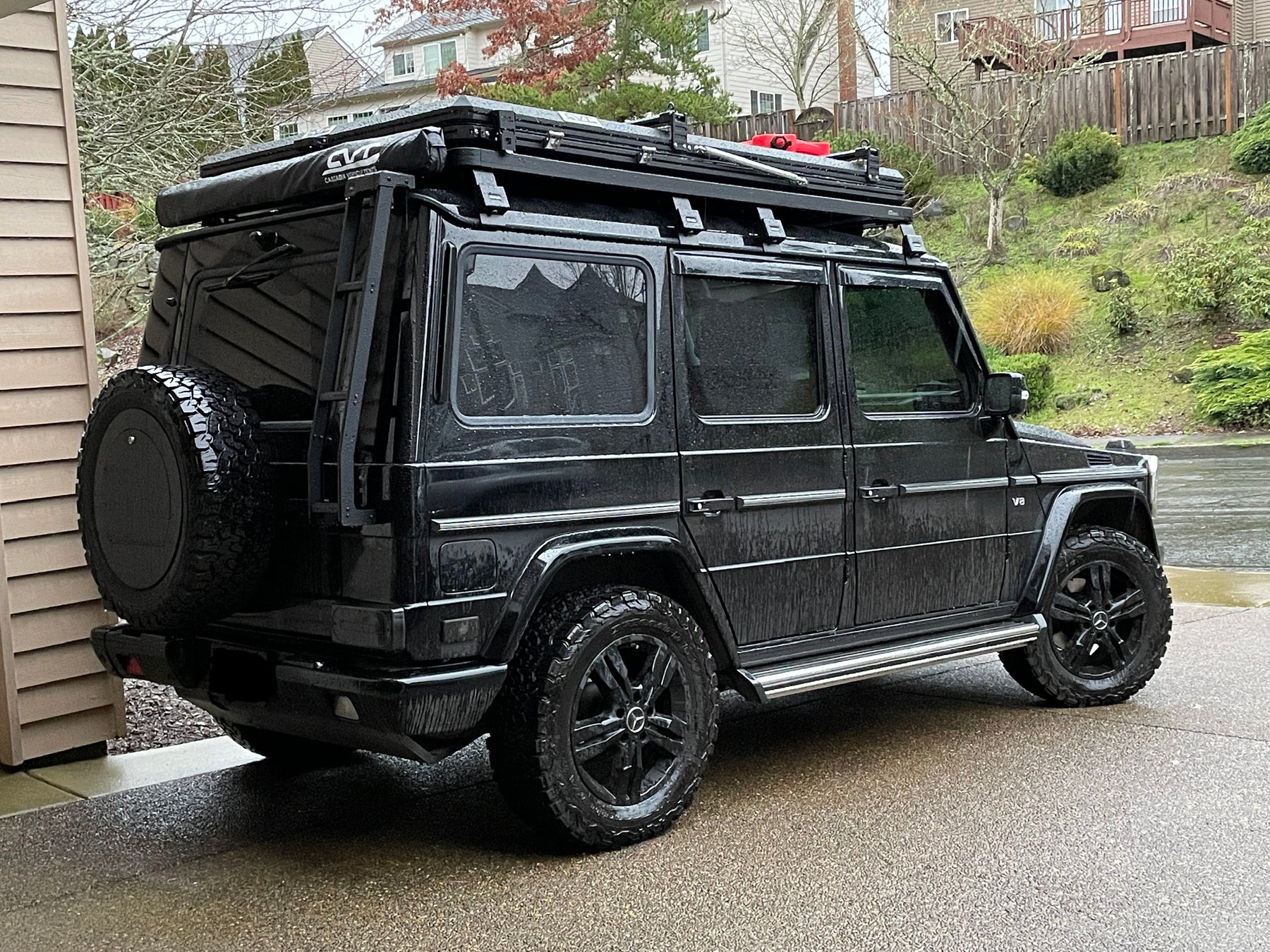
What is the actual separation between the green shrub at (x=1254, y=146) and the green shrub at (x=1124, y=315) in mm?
5051

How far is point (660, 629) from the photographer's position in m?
4.59

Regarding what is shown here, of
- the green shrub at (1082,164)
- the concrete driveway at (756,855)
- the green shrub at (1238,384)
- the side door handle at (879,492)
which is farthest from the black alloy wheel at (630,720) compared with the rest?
the green shrub at (1082,164)

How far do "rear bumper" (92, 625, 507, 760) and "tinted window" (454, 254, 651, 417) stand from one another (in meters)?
0.86

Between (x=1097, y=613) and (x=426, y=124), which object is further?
(x=1097, y=613)

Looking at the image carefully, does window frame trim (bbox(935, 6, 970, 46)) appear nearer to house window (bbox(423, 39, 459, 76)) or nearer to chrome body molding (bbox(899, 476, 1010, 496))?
house window (bbox(423, 39, 459, 76))

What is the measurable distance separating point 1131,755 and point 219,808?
358 cm

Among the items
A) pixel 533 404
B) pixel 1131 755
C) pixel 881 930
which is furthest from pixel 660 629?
pixel 1131 755

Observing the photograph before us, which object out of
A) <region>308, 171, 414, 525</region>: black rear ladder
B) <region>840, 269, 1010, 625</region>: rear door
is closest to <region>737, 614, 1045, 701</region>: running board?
<region>840, 269, 1010, 625</region>: rear door

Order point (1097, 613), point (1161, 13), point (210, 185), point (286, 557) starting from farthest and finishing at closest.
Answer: point (1161, 13) < point (1097, 613) < point (210, 185) < point (286, 557)

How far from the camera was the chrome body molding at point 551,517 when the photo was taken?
4125mm

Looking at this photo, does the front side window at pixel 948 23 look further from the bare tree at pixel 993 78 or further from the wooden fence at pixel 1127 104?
the wooden fence at pixel 1127 104

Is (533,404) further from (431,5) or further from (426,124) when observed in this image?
(431,5)

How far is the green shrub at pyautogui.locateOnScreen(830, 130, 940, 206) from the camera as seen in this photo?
87.8ft

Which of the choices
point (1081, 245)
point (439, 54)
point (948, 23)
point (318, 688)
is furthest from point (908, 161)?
point (318, 688)
